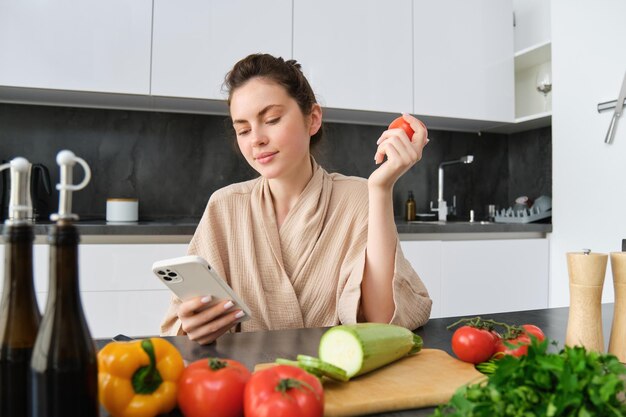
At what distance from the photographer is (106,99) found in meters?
2.59

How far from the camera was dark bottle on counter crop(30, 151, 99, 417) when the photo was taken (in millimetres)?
485

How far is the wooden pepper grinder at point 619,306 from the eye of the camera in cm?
85

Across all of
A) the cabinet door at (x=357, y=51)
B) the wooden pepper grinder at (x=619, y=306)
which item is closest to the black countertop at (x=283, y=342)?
the wooden pepper grinder at (x=619, y=306)

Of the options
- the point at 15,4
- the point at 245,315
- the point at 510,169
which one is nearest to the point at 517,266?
the point at 510,169

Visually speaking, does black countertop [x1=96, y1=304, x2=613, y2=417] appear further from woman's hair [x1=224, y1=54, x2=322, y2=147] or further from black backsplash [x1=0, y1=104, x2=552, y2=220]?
black backsplash [x1=0, y1=104, x2=552, y2=220]

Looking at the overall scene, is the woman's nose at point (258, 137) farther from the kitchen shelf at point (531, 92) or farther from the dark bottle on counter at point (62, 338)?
the kitchen shelf at point (531, 92)

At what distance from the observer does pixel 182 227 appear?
221 cm

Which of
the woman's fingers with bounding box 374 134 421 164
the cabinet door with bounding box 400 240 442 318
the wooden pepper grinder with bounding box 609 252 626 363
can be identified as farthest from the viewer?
the cabinet door with bounding box 400 240 442 318

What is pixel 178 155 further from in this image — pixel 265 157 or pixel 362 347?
pixel 362 347

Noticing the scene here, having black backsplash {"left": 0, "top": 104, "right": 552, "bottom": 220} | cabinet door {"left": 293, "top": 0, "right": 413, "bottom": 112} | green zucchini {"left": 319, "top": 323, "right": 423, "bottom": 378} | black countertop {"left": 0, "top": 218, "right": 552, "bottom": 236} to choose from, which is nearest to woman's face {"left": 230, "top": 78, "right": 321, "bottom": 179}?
green zucchini {"left": 319, "top": 323, "right": 423, "bottom": 378}

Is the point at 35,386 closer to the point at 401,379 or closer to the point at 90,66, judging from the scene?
the point at 401,379

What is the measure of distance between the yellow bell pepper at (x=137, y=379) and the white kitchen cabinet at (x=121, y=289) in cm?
160

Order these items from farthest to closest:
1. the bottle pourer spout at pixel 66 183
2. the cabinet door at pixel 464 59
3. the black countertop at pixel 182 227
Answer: the cabinet door at pixel 464 59 → the black countertop at pixel 182 227 → the bottle pourer spout at pixel 66 183

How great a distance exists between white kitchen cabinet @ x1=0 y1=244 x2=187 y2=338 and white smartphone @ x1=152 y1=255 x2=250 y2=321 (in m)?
1.23
